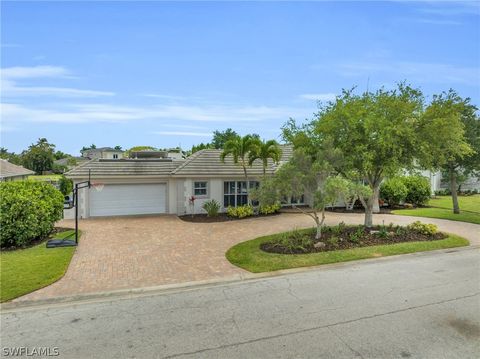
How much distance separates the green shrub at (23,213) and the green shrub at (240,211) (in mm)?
8824

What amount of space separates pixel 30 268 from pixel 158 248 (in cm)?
386

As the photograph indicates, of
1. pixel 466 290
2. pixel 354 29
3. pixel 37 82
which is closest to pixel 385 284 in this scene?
pixel 466 290

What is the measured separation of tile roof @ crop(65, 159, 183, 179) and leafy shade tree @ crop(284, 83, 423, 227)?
31.2 ft

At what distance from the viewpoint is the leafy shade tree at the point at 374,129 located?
12.2 m

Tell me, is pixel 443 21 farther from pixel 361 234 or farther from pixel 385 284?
pixel 385 284

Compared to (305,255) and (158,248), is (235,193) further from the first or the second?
(305,255)

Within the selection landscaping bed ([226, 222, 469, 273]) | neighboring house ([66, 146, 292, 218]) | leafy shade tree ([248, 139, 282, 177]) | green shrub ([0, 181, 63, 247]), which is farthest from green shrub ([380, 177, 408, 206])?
green shrub ([0, 181, 63, 247])

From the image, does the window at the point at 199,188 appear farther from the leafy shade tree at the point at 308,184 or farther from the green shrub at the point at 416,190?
the green shrub at the point at 416,190

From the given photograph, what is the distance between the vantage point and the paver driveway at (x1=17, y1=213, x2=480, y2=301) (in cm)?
808

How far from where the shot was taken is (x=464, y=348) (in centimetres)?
501

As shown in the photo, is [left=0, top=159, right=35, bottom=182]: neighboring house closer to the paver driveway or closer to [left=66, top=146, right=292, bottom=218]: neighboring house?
[left=66, top=146, right=292, bottom=218]: neighboring house

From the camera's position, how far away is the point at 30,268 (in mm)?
8656

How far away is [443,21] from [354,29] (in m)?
3.01

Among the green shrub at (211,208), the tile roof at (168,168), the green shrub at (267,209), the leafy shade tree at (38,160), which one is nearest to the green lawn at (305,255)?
the green shrub at (211,208)
